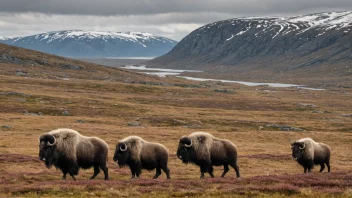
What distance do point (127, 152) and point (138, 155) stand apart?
2.08 feet

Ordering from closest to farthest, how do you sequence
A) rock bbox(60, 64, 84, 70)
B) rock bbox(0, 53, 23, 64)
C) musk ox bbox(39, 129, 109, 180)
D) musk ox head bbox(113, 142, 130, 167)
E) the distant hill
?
musk ox bbox(39, 129, 109, 180), musk ox head bbox(113, 142, 130, 167), the distant hill, rock bbox(0, 53, 23, 64), rock bbox(60, 64, 84, 70)

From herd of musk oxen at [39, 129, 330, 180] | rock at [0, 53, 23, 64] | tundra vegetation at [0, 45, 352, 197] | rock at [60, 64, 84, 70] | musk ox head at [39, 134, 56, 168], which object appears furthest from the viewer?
rock at [60, 64, 84, 70]

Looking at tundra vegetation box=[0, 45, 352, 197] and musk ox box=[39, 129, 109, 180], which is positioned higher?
musk ox box=[39, 129, 109, 180]

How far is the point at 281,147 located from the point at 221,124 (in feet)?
73.8

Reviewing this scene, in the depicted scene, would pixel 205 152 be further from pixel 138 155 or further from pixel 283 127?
pixel 283 127

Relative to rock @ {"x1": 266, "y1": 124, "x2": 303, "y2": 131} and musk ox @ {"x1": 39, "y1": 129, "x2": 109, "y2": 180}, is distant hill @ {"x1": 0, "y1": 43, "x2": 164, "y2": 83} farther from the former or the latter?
musk ox @ {"x1": 39, "y1": 129, "x2": 109, "y2": 180}

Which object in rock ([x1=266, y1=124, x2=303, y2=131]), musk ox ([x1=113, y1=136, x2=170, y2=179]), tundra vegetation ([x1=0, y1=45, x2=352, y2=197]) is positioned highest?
musk ox ([x1=113, y1=136, x2=170, y2=179])

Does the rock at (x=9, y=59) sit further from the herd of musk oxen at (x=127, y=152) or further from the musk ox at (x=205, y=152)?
the musk ox at (x=205, y=152)

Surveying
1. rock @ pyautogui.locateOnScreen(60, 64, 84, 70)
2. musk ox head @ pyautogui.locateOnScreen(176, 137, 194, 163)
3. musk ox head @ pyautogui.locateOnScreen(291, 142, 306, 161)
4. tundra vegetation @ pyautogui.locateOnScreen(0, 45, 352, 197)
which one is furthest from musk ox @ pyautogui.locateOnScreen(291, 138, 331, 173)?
rock @ pyautogui.locateOnScreen(60, 64, 84, 70)

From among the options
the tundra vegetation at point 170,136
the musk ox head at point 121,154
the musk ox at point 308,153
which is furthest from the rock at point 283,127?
the musk ox head at point 121,154

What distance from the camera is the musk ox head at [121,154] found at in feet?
78.4

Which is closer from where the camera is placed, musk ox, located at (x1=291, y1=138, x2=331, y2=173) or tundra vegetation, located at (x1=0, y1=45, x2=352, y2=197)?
tundra vegetation, located at (x1=0, y1=45, x2=352, y2=197)

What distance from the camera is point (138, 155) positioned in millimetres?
24156

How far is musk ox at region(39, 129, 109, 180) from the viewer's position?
22531mm
